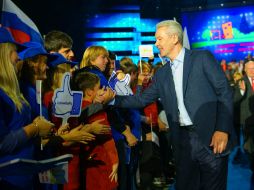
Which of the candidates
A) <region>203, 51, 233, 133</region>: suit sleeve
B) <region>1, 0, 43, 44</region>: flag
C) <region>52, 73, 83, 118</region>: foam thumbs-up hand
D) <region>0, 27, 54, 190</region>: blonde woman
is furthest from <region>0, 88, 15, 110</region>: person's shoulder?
<region>203, 51, 233, 133</region>: suit sleeve

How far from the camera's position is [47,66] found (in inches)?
132

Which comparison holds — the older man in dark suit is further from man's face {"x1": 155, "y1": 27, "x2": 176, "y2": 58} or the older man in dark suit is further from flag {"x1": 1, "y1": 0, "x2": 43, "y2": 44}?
flag {"x1": 1, "y1": 0, "x2": 43, "y2": 44}

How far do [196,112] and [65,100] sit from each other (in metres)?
1.24

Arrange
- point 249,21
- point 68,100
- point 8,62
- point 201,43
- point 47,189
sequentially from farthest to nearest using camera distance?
point 201,43 → point 249,21 → point 47,189 → point 68,100 → point 8,62

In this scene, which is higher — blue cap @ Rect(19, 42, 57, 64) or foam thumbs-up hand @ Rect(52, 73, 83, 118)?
blue cap @ Rect(19, 42, 57, 64)

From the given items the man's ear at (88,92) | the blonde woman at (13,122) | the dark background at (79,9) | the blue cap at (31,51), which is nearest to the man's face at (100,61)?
the man's ear at (88,92)

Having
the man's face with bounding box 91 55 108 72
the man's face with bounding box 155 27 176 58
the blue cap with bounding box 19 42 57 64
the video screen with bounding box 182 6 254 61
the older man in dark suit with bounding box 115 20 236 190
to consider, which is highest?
the video screen with bounding box 182 6 254 61

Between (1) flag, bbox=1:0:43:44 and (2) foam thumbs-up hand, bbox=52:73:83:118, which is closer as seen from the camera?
(2) foam thumbs-up hand, bbox=52:73:83:118

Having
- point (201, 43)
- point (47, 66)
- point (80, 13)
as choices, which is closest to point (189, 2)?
point (201, 43)

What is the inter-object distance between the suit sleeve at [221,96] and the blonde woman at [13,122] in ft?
5.24

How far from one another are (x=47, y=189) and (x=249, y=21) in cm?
2288

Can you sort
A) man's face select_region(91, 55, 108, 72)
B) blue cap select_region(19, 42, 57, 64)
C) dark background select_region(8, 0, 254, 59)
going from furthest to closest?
dark background select_region(8, 0, 254, 59)
man's face select_region(91, 55, 108, 72)
blue cap select_region(19, 42, 57, 64)

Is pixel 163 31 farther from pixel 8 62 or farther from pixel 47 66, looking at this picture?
pixel 8 62

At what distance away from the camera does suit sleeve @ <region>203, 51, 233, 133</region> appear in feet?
11.8
